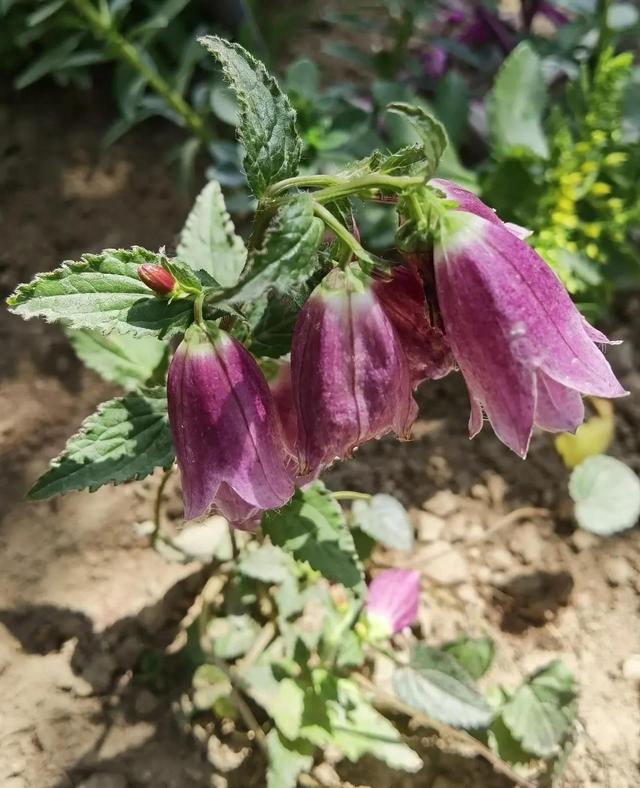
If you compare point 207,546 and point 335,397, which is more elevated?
point 335,397

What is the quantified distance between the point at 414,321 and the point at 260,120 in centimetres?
23

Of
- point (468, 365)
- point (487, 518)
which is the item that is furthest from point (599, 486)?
point (468, 365)

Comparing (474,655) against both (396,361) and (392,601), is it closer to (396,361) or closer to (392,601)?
(392,601)

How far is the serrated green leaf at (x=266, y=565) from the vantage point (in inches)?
47.8

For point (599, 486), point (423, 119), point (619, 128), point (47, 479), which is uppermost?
point (423, 119)

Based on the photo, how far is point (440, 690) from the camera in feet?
3.89

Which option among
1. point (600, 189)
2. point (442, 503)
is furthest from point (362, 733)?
point (600, 189)

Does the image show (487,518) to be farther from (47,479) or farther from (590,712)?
(47,479)

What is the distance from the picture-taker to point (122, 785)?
3.82 ft

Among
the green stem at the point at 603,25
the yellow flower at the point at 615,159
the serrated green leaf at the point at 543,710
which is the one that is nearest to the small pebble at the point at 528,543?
the serrated green leaf at the point at 543,710

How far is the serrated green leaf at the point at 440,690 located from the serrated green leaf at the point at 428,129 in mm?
817

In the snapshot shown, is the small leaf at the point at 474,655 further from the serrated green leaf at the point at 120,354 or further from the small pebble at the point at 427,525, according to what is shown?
the serrated green leaf at the point at 120,354

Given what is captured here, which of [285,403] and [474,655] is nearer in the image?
[285,403]

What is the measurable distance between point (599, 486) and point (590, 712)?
14.4 inches
